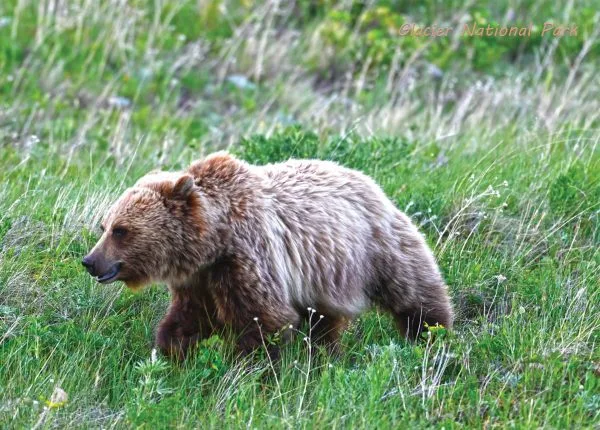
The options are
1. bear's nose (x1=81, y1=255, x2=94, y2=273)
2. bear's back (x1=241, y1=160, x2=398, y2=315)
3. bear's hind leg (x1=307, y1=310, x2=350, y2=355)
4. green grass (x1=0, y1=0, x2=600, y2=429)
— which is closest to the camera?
→ green grass (x1=0, y1=0, x2=600, y2=429)

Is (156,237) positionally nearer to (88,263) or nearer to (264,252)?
(88,263)

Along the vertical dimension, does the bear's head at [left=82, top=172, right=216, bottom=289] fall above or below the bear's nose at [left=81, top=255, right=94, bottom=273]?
above

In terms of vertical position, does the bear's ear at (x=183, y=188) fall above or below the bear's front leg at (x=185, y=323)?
above

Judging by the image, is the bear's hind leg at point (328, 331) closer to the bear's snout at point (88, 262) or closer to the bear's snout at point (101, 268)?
the bear's snout at point (101, 268)

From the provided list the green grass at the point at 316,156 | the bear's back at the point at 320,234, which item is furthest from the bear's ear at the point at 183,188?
the green grass at the point at 316,156

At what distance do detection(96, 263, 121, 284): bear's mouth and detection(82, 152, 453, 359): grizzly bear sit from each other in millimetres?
11

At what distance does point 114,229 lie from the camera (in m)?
5.16

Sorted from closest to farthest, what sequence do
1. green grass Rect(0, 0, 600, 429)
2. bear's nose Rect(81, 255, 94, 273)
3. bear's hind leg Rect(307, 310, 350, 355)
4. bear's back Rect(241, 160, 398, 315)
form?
green grass Rect(0, 0, 600, 429) < bear's nose Rect(81, 255, 94, 273) < bear's back Rect(241, 160, 398, 315) < bear's hind leg Rect(307, 310, 350, 355)

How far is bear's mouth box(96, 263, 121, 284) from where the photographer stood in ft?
16.9

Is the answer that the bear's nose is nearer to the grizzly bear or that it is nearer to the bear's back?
the grizzly bear

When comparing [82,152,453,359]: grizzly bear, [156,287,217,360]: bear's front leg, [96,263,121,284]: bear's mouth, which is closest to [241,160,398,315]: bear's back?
[82,152,453,359]: grizzly bear

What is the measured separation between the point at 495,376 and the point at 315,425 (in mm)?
1013

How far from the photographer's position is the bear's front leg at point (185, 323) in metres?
5.32

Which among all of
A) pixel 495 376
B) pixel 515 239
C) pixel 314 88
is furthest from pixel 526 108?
pixel 495 376
